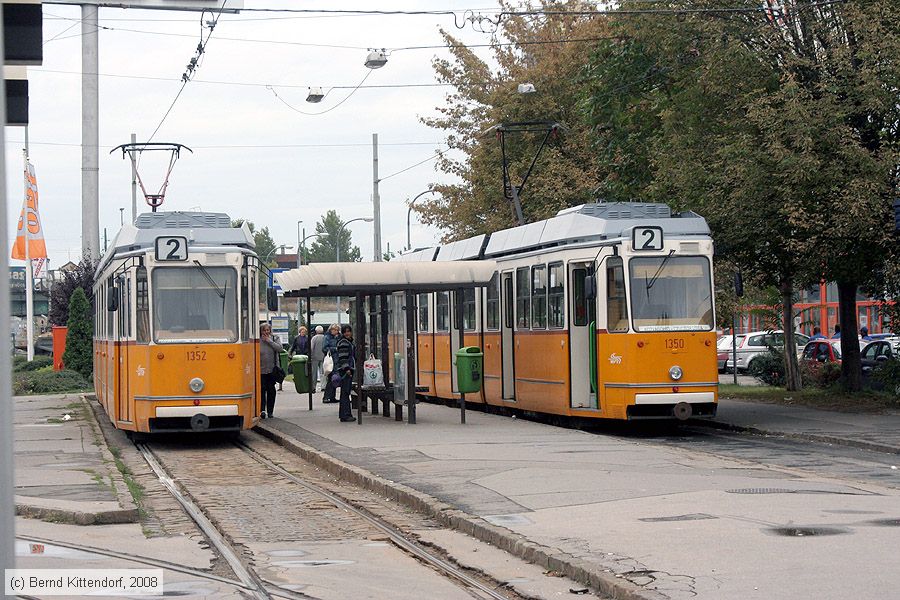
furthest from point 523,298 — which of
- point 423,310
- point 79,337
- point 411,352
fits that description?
point 79,337

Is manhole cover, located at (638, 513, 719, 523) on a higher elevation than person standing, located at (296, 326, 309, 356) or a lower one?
lower

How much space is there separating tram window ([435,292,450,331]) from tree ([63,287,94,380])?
596 inches

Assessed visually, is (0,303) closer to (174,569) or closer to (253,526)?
(174,569)

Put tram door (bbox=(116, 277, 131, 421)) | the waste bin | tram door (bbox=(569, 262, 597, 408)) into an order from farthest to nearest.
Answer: the waste bin → tram door (bbox=(569, 262, 597, 408)) → tram door (bbox=(116, 277, 131, 421))

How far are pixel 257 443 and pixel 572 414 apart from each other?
4.98m

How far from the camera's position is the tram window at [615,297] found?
2005 centimetres

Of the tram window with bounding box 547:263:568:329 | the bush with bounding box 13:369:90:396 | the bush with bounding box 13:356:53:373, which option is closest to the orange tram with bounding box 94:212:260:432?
the tram window with bounding box 547:263:568:329

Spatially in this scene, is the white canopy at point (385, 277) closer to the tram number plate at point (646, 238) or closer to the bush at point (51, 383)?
the tram number plate at point (646, 238)

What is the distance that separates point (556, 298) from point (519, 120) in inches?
787

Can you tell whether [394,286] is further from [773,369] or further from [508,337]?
[773,369]

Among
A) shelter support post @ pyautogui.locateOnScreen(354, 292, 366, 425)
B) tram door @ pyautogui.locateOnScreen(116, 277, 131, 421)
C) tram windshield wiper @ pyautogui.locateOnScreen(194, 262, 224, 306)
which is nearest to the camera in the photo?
tram windshield wiper @ pyautogui.locateOnScreen(194, 262, 224, 306)

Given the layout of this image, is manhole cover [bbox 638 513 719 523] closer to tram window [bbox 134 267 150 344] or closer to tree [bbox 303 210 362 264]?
tram window [bbox 134 267 150 344]

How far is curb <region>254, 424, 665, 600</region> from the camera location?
26.0ft

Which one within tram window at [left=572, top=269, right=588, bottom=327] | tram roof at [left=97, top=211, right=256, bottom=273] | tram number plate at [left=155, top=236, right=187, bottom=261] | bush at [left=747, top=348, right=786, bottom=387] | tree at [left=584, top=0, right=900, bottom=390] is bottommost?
bush at [left=747, top=348, right=786, bottom=387]
